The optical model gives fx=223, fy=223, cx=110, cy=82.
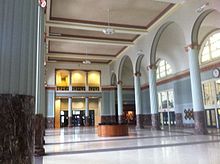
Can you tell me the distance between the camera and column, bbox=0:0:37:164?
4.24ft

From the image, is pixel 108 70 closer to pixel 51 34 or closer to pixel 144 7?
pixel 51 34

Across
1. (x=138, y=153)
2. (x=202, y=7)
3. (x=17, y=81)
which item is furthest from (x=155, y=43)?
(x=17, y=81)

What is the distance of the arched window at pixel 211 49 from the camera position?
15092mm

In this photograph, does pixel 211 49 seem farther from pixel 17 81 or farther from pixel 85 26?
pixel 17 81

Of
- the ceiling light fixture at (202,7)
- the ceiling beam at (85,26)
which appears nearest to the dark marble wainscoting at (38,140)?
the ceiling light fixture at (202,7)

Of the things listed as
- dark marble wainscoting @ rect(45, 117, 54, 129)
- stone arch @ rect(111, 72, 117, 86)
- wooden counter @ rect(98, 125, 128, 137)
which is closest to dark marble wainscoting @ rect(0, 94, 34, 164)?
wooden counter @ rect(98, 125, 128, 137)

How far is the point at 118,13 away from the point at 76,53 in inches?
358

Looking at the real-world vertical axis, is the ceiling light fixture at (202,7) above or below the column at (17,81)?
above

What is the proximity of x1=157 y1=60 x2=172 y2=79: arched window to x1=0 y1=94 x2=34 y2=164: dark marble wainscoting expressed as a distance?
1981 centimetres

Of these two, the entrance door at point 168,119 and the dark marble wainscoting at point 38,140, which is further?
the entrance door at point 168,119

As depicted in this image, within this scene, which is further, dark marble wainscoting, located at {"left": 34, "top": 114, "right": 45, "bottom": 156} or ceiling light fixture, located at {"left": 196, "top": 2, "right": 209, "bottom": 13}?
ceiling light fixture, located at {"left": 196, "top": 2, "right": 209, "bottom": 13}

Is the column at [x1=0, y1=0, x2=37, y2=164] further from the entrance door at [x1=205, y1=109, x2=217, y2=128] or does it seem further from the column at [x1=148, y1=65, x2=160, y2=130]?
the entrance door at [x1=205, y1=109, x2=217, y2=128]

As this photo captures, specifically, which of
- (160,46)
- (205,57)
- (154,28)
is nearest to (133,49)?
(160,46)

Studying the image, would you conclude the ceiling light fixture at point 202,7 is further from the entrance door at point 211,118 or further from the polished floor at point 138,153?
the entrance door at point 211,118
